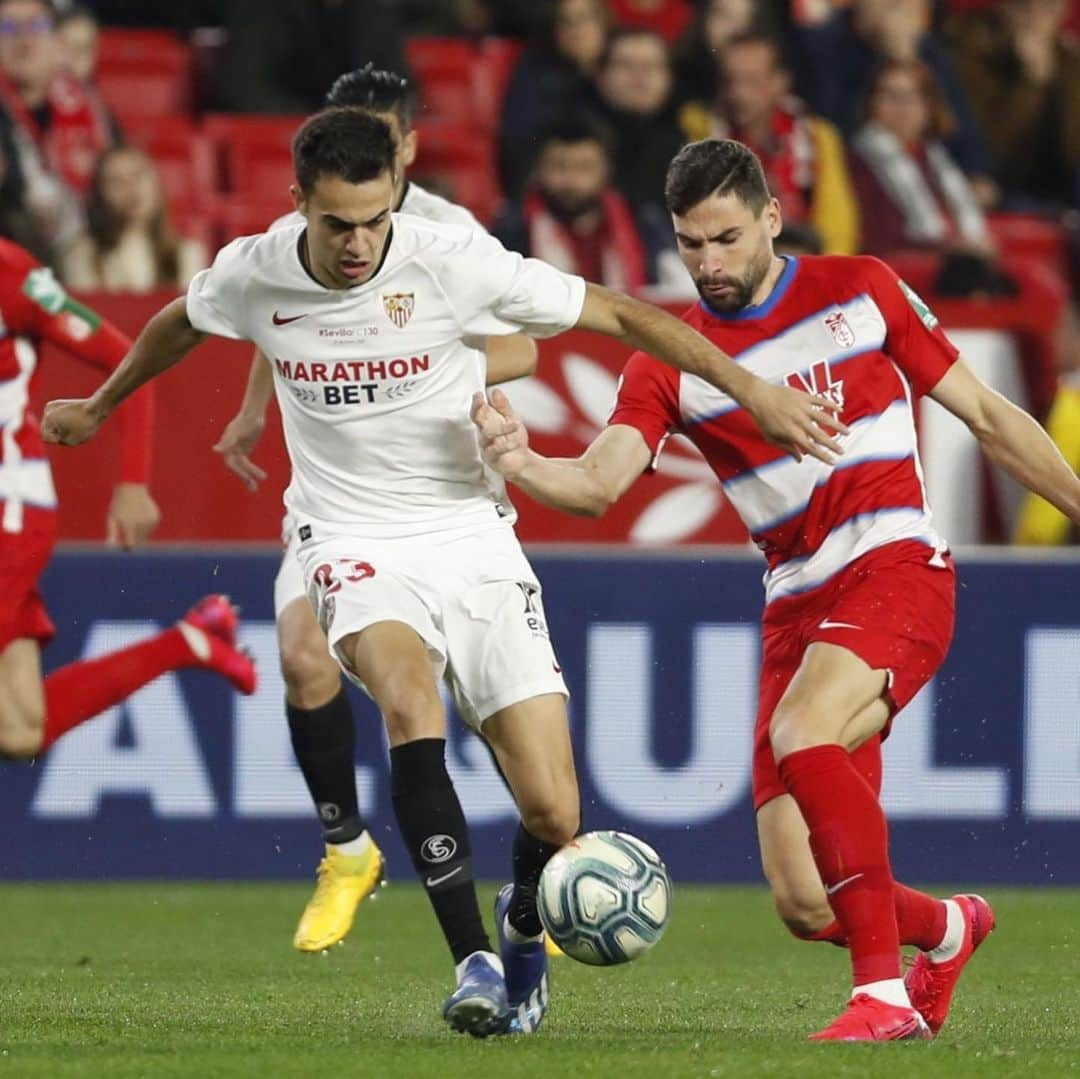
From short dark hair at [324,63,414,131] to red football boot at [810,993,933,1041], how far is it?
295 cm

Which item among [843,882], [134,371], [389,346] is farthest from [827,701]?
[134,371]

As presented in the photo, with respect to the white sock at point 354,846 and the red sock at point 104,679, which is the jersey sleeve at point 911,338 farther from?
the red sock at point 104,679

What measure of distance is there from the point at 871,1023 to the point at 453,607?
1322 mm

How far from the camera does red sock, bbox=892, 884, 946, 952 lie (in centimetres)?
579

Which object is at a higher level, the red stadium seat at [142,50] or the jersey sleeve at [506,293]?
the red stadium seat at [142,50]

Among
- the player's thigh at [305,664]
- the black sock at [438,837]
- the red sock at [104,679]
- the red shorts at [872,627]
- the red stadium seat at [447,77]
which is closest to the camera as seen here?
the black sock at [438,837]

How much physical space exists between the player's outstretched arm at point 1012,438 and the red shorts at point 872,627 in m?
0.27

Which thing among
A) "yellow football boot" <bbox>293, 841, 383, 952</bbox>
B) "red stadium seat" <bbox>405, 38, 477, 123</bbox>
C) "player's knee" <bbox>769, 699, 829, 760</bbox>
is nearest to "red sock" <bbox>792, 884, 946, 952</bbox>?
"player's knee" <bbox>769, 699, 829, 760</bbox>

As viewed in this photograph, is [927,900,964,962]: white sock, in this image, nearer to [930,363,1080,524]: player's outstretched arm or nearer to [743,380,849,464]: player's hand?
[930,363,1080,524]: player's outstretched arm

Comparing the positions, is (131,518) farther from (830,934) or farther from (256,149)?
(256,149)

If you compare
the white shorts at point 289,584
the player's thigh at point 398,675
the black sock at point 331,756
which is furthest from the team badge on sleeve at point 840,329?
the black sock at point 331,756

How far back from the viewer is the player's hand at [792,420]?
17.7ft

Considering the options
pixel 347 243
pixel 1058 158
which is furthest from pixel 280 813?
pixel 1058 158

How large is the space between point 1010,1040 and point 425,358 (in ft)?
6.44
